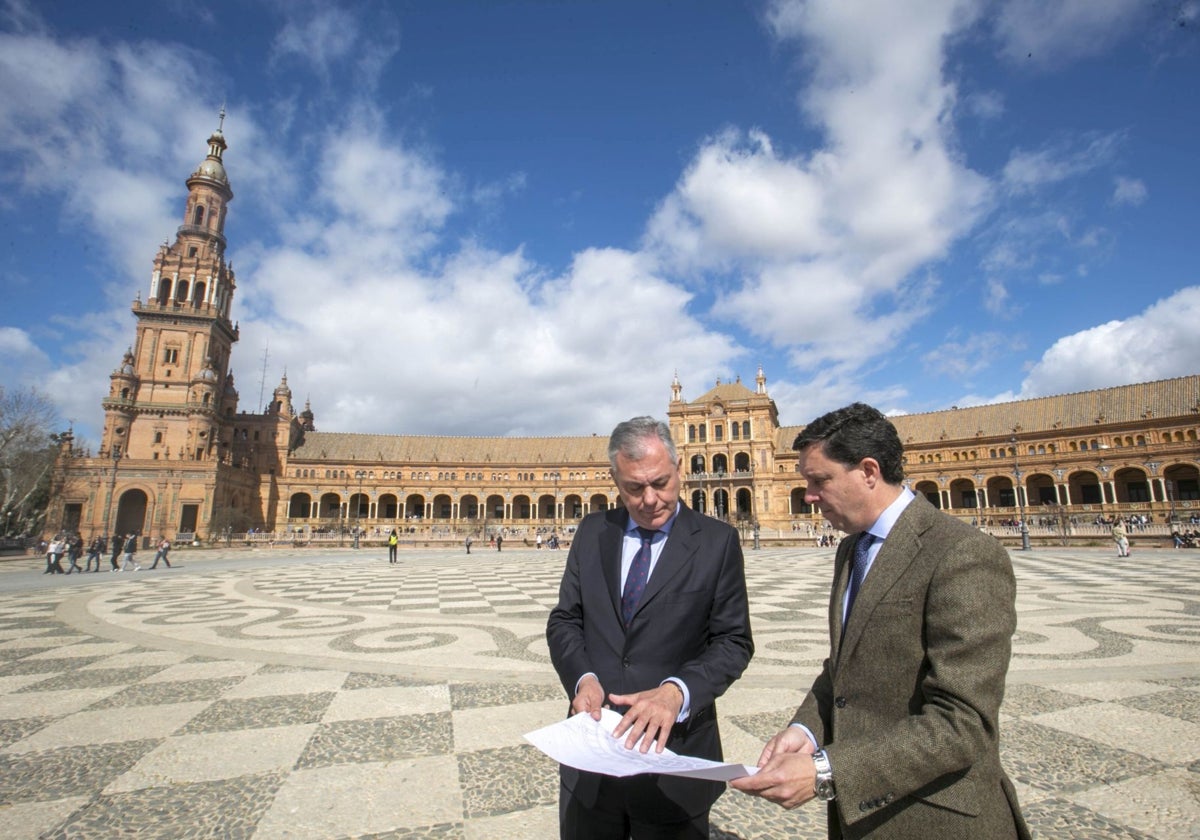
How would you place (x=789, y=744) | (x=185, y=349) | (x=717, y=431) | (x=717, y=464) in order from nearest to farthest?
(x=789, y=744)
(x=185, y=349)
(x=717, y=464)
(x=717, y=431)

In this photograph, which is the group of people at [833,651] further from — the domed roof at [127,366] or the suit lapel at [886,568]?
the domed roof at [127,366]

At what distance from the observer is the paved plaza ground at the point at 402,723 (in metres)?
2.98

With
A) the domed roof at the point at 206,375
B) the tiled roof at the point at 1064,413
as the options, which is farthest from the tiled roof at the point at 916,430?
the domed roof at the point at 206,375

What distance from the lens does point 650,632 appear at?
217 cm

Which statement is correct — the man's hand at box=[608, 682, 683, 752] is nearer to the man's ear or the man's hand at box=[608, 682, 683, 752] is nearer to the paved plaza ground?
the man's ear

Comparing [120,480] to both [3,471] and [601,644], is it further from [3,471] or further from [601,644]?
[601,644]

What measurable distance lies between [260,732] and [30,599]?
42.8 feet

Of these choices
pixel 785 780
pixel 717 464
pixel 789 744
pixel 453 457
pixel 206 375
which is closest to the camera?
pixel 785 780

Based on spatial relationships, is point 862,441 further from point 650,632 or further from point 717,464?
point 717,464

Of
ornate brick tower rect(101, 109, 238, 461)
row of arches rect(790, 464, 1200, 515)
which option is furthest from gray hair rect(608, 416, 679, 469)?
ornate brick tower rect(101, 109, 238, 461)

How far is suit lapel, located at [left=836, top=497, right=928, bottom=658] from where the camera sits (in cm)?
169

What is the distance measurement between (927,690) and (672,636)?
89 cm

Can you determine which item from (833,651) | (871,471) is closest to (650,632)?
(833,651)

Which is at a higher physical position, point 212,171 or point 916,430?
point 212,171
